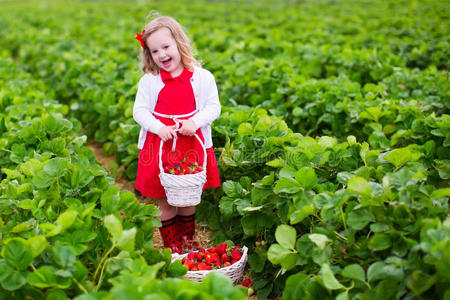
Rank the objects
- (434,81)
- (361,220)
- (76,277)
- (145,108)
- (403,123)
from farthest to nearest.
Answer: (434,81), (403,123), (145,108), (361,220), (76,277)

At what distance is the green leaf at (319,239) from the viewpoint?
205 centimetres

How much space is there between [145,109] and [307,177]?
3.79ft

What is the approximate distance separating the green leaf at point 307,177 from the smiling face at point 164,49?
108cm

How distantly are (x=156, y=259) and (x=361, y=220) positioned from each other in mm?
985

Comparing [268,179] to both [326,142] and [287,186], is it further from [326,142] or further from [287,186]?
[326,142]

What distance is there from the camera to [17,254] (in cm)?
186

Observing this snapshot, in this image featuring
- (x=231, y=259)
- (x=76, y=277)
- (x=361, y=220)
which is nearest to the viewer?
(x=76, y=277)

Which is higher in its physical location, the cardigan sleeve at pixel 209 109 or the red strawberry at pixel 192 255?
the cardigan sleeve at pixel 209 109

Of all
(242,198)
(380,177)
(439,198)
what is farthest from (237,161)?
(439,198)

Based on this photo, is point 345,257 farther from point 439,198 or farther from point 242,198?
point 242,198

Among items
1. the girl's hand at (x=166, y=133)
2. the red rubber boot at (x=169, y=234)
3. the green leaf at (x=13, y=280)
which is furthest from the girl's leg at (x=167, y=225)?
the green leaf at (x=13, y=280)

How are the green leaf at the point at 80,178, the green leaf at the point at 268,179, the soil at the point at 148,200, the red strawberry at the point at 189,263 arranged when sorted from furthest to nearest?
the soil at the point at 148,200
the red strawberry at the point at 189,263
the green leaf at the point at 268,179
the green leaf at the point at 80,178

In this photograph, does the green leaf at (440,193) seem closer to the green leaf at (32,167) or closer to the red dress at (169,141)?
the red dress at (169,141)

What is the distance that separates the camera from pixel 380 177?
2.38 metres
